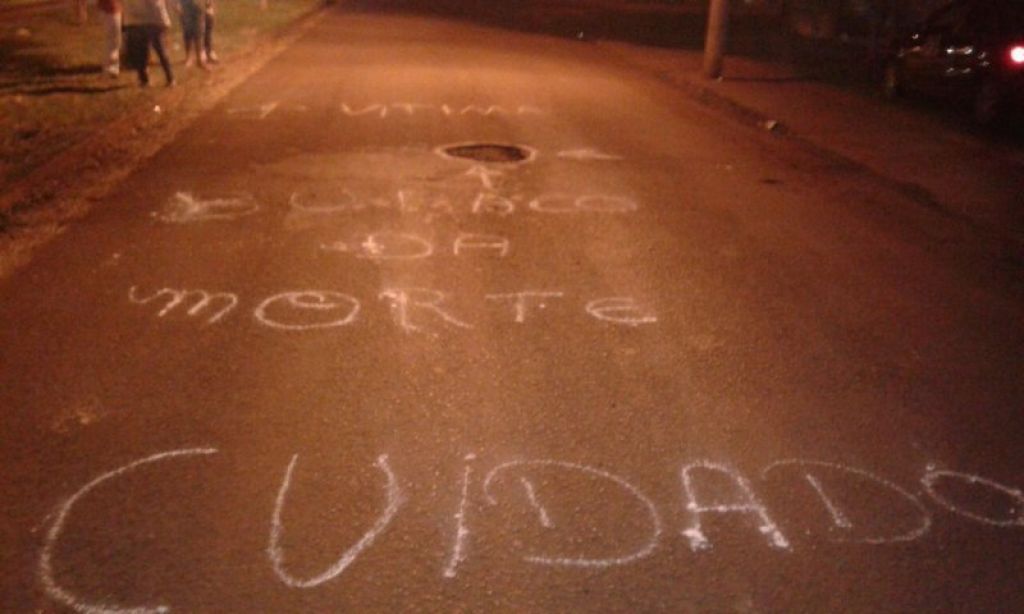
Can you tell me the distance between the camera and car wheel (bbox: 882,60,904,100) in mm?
15008

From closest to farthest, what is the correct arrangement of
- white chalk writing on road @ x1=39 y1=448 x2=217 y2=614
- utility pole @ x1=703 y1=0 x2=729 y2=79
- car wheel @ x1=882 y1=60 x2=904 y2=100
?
white chalk writing on road @ x1=39 y1=448 x2=217 y2=614, car wheel @ x1=882 y1=60 x2=904 y2=100, utility pole @ x1=703 y1=0 x2=729 y2=79

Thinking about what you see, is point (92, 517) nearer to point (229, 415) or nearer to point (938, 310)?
point (229, 415)

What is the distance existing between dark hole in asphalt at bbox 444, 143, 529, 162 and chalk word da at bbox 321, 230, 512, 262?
2.99 metres

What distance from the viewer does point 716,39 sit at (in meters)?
16.3

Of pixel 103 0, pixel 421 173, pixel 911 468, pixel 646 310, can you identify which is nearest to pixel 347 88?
pixel 103 0

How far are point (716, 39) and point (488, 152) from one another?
7.71 meters

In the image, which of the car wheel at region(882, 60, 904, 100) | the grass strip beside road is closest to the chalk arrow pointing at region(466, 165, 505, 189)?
the grass strip beside road

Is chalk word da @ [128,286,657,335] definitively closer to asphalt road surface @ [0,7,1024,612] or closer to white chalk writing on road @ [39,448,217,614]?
asphalt road surface @ [0,7,1024,612]

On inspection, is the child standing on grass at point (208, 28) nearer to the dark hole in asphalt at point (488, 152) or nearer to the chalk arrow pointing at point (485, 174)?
the dark hole in asphalt at point (488, 152)

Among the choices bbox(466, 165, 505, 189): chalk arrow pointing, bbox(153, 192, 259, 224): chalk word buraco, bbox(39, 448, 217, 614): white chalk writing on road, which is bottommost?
bbox(39, 448, 217, 614): white chalk writing on road

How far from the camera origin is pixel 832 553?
3.44 m

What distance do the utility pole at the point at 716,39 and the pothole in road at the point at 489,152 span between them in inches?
277

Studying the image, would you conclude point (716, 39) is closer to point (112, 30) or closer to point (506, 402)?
point (112, 30)

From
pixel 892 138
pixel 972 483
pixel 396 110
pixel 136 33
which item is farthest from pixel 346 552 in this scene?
pixel 136 33
